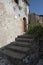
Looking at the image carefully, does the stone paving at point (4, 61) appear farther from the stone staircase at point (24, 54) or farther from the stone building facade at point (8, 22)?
the stone building facade at point (8, 22)

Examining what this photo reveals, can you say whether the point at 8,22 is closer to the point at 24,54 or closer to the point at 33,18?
the point at 24,54

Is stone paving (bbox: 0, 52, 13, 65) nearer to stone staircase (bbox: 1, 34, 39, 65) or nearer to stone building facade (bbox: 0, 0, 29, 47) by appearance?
stone staircase (bbox: 1, 34, 39, 65)

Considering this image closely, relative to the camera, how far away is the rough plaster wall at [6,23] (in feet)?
23.6

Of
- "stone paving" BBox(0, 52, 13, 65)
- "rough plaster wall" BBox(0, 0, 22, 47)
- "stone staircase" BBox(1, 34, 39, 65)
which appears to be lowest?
"stone paving" BBox(0, 52, 13, 65)

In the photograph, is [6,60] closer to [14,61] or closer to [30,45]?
[14,61]

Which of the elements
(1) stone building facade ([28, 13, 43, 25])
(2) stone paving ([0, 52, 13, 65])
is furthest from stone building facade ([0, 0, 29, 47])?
(1) stone building facade ([28, 13, 43, 25])

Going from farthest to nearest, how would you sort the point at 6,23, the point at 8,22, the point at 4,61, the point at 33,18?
1. the point at 33,18
2. the point at 8,22
3. the point at 6,23
4. the point at 4,61

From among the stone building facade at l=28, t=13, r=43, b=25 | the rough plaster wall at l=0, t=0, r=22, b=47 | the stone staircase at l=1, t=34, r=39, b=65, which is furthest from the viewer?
the stone building facade at l=28, t=13, r=43, b=25

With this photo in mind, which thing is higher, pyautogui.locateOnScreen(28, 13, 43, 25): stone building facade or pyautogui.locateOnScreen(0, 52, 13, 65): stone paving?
pyautogui.locateOnScreen(28, 13, 43, 25): stone building facade

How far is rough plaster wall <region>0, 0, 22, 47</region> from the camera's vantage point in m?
7.19

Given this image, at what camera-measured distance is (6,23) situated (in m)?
7.70

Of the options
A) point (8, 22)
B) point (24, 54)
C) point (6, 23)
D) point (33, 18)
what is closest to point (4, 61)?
point (24, 54)

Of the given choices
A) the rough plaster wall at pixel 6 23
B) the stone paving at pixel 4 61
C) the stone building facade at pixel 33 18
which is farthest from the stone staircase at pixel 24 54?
the stone building facade at pixel 33 18

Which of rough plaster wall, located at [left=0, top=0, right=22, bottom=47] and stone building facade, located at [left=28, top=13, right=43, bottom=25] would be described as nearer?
rough plaster wall, located at [left=0, top=0, right=22, bottom=47]
